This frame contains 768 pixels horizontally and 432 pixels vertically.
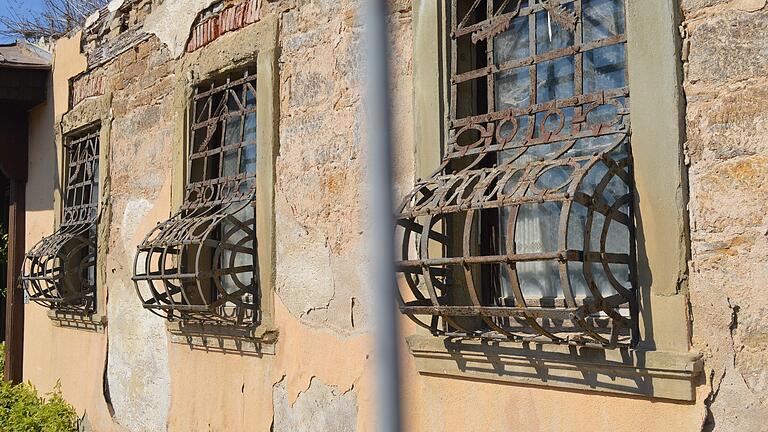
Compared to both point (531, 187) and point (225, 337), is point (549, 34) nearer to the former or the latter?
point (531, 187)

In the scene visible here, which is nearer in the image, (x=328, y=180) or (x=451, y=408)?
(x=451, y=408)

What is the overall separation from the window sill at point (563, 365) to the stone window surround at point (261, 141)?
1173 millimetres

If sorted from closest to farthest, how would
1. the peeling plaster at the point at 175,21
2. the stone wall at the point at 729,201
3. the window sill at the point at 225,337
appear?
the stone wall at the point at 729,201 < the window sill at the point at 225,337 < the peeling plaster at the point at 175,21

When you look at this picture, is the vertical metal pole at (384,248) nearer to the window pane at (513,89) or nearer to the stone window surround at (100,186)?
the window pane at (513,89)

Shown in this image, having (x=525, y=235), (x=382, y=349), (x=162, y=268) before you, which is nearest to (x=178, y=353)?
(x=162, y=268)

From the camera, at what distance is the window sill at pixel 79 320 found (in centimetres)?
638

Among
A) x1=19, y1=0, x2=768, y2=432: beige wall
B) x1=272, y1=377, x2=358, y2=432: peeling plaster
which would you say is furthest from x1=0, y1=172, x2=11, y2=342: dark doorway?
x1=272, y1=377, x2=358, y2=432: peeling plaster

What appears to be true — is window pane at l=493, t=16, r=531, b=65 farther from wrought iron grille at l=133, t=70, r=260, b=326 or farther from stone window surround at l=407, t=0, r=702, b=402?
wrought iron grille at l=133, t=70, r=260, b=326

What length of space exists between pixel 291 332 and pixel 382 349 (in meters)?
3.48

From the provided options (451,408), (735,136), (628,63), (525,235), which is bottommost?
(451,408)

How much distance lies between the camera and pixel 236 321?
4.76m

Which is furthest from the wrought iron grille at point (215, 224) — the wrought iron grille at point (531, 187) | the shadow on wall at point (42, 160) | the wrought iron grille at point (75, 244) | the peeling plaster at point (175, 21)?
the shadow on wall at point (42, 160)

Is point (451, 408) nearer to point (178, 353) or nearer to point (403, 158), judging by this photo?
point (403, 158)

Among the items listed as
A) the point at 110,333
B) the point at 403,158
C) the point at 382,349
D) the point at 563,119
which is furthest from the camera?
the point at 110,333
